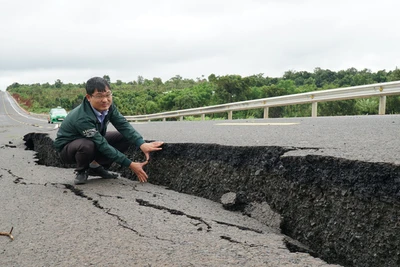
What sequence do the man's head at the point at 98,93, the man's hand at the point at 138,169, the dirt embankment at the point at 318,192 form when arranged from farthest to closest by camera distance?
the man's hand at the point at 138,169 < the man's head at the point at 98,93 < the dirt embankment at the point at 318,192

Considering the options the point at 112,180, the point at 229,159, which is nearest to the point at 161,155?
the point at 112,180

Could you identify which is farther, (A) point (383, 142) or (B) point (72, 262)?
(A) point (383, 142)

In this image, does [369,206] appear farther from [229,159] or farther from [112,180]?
[112,180]

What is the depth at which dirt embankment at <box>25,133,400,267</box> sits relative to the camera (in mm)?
2223

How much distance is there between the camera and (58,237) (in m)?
2.46

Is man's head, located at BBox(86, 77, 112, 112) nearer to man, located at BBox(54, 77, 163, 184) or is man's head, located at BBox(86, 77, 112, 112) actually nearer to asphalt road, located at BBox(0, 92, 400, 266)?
man, located at BBox(54, 77, 163, 184)

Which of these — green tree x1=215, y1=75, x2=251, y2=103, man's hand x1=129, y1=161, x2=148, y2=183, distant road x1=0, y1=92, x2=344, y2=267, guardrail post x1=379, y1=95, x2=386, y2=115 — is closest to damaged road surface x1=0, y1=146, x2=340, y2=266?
distant road x1=0, y1=92, x2=344, y2=267

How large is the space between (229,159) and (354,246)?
1.57 m

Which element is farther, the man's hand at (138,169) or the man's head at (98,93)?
the man's hand at (138,169)

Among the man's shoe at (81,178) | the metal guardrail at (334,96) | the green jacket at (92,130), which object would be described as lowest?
the man's shoe at (81,178)

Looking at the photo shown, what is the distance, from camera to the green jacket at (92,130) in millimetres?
3904

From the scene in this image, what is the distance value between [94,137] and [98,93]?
0.43m

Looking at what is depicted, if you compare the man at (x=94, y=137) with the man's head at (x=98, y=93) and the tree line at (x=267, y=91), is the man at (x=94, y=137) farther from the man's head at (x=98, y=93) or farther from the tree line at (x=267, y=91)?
the tree line at (x=267, y=91)

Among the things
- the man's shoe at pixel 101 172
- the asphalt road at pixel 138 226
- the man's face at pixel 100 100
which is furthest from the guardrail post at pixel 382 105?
the man's face at pixel 100 100
